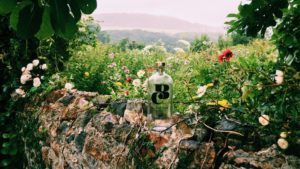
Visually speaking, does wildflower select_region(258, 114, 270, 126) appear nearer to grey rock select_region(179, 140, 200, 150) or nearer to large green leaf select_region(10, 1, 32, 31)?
grey rock select_region(179, 140, 200, 150)

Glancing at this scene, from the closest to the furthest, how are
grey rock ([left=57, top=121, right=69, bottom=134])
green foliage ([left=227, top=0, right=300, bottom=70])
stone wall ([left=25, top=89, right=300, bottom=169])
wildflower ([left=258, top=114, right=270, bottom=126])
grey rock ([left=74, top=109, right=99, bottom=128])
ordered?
wildflower ([left=258, top=114, right=270, bottom=126])
stone wall ([left=25, top=89, right=300, bottom=169])
green foliage ([left=227, top=0, right=300, bottom=70])
grey rock ([left=74, top=109, right=99, bottom=128])
grey rock ([left=57, top=121, right=69, bottom=134])

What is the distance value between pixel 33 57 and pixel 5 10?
12.0 feet

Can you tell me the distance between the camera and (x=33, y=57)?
4.72 meters

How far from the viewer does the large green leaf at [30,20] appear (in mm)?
1214

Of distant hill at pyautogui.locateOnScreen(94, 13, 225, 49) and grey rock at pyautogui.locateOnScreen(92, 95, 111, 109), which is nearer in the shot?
grey rock at pyautogui.locateOnScreen(92, 95, 111, 109)

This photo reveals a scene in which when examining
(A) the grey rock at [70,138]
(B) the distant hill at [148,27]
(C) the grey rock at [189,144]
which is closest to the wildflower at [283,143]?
(C) the grey rock at [189,144]

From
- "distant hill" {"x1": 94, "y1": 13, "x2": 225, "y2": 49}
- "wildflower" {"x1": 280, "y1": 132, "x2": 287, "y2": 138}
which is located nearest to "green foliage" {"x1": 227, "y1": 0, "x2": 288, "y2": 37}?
"wildflower" {"x1": 280, "y1": 132, "x2": 287, "y2": 138}

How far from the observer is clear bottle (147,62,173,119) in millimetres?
2510

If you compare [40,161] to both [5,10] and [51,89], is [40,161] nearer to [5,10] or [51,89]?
[51,89]

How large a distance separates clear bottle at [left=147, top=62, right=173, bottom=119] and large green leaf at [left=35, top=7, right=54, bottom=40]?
51.1 inches

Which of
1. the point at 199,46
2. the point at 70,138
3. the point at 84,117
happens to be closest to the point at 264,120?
the point at 84,117

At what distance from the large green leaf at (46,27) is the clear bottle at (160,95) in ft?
4.26

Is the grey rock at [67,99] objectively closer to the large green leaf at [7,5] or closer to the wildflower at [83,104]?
the wildflower at [83,104]

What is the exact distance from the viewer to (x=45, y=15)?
3.96 feet
